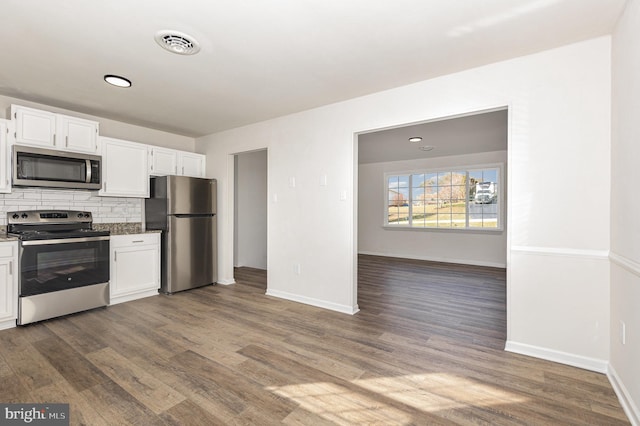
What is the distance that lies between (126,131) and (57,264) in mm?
2086

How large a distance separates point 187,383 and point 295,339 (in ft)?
3.12

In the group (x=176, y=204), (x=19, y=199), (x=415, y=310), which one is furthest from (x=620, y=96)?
(x=19, y=199)

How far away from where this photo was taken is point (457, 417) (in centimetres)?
173

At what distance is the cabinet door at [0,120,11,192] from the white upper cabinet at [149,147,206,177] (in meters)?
1.39

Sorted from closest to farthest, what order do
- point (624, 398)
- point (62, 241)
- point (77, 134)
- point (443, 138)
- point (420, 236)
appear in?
point (624, 398), point (62, 241), point (77, 134), point (443, 138), point (420, 236)

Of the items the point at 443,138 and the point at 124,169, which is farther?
the point at 443,138

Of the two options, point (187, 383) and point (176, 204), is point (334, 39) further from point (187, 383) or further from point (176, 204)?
point (176, 204)

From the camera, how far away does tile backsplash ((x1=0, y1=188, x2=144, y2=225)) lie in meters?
3.33

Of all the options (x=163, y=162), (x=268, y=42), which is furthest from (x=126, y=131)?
(x=268, y=42)

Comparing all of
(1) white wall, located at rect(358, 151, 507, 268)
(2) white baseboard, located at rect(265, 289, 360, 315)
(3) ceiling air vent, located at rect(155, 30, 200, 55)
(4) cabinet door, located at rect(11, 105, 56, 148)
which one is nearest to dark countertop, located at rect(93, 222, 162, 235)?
(4) cabinet door, located at rect(11, 105, 56, 148)

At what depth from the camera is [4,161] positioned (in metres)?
3.04

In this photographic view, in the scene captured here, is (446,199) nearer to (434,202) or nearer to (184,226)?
(434,202)

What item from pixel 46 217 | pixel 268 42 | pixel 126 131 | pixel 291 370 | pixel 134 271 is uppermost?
pixel 268 42

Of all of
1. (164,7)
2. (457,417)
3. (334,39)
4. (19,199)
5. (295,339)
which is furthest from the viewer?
(19,199)
